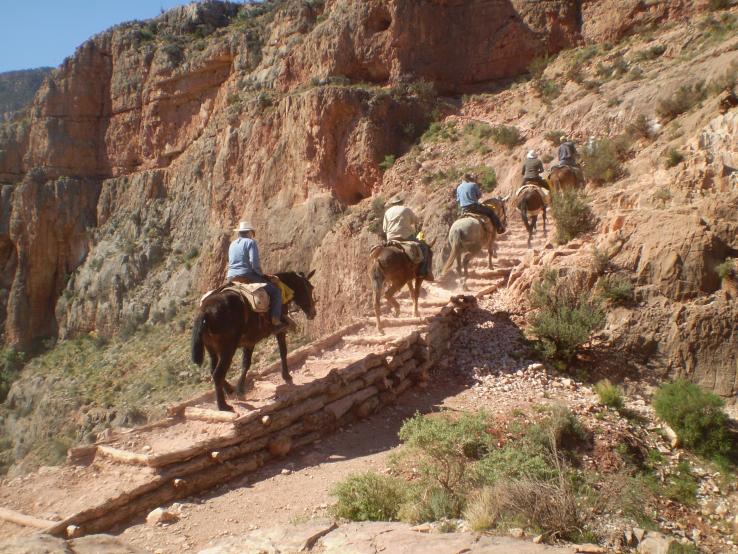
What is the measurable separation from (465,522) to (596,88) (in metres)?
20.9

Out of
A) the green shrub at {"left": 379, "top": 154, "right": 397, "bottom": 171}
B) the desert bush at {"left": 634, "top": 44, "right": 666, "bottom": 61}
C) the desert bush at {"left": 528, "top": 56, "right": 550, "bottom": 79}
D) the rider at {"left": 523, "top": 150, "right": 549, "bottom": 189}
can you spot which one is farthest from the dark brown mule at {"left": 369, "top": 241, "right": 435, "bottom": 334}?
the desert bush at {"left": 528, "top": 56, "right": 550, "bottom": 79}

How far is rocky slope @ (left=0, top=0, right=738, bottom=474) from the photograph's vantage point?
11.2 metres

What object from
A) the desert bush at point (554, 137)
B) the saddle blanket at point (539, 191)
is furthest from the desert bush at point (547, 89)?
the saddle blanket at point (539, 191)

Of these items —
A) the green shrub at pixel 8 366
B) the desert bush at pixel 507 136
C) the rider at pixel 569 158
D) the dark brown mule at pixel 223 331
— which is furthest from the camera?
the green shrub at pixel 8 366

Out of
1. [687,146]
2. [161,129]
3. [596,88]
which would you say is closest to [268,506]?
[687,146]

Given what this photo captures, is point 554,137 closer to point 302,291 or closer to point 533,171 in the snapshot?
point 533,171

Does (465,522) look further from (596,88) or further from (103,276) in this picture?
(103,276)

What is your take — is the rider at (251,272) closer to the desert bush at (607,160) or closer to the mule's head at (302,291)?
the mule's head at (302,291)

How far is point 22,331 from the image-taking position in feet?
126

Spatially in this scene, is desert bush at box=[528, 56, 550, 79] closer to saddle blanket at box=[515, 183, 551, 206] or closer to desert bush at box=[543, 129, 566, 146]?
desert bush at box=[543, 129, 566, 146]

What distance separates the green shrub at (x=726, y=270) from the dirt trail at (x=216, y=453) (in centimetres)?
368

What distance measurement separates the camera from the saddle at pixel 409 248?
36.5 ft

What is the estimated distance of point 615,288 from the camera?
1059 centimetres

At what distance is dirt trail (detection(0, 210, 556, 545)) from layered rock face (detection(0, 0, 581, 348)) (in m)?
12.4
